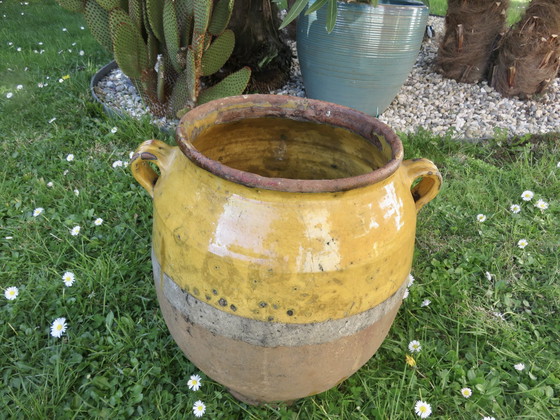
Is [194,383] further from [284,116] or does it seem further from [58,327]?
[284,116]

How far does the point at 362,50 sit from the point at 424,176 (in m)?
2.11

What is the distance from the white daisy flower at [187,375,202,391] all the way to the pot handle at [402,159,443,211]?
982 mm

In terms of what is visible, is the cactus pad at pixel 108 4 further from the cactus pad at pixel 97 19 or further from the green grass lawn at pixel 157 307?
the green grass lawn at pixel 157 307

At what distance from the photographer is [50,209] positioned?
98.2 inches

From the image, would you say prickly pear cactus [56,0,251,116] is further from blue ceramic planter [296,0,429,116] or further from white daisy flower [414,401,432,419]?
white daisy flower [414,401,432,419]

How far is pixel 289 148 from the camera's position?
5.76 feet

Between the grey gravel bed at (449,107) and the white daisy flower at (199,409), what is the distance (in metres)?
2.23

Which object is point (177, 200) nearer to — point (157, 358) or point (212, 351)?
point (212, 351)

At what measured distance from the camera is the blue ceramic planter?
3227 mm

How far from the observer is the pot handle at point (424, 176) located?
1393 mm

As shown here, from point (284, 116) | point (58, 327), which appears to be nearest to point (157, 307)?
point (58, 327)

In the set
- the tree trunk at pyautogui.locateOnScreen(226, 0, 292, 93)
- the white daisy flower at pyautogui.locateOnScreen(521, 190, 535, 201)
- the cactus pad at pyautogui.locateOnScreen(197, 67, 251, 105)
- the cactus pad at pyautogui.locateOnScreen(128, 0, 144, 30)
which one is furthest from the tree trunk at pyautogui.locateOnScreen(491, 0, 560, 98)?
the cactus pad at pyautogui.locateOnScreen(128, 0, 144, 30)

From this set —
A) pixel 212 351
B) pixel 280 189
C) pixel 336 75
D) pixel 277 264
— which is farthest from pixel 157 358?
pixel 336 75

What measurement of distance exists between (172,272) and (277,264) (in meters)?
0.33
